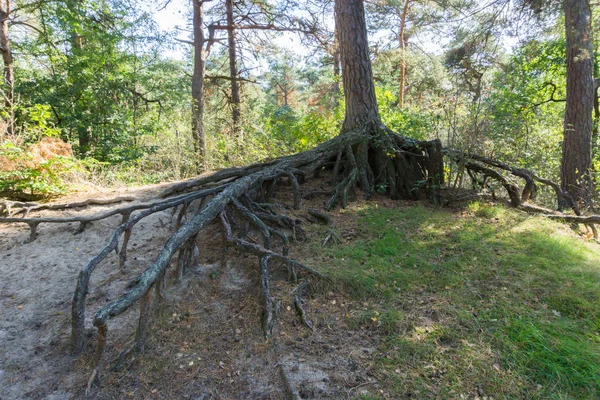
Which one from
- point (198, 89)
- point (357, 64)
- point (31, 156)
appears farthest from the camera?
point (198, 89)

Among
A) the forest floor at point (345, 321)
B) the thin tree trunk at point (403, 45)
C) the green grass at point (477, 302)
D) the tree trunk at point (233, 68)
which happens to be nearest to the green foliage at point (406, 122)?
the green grass at point (477, 302)

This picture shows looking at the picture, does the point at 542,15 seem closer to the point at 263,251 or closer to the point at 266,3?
the point at 263,251

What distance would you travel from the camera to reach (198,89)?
11117 millimetres

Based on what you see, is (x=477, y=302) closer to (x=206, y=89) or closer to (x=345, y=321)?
(x=345, y=321)

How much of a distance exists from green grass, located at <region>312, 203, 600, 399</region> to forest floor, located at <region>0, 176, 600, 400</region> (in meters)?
0.01

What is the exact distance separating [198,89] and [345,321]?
1016 cm

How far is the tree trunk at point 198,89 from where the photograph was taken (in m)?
Result: 10.5

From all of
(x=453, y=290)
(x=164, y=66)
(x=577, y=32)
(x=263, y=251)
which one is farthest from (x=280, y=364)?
(x=164, y=66)

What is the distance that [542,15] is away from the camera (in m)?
6.23

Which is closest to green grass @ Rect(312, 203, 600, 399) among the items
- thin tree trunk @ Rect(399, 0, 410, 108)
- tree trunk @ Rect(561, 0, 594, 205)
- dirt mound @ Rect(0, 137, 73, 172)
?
tree trunk @ Rect(561, 0, 594, 205)

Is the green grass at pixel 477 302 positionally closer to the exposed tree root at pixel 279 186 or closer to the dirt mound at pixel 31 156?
the exposed tree root at pixel 279 186

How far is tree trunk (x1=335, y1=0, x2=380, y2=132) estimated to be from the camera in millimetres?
5961

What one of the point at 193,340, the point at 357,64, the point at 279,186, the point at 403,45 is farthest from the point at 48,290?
the point at 403,45

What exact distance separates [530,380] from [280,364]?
1.69 m
